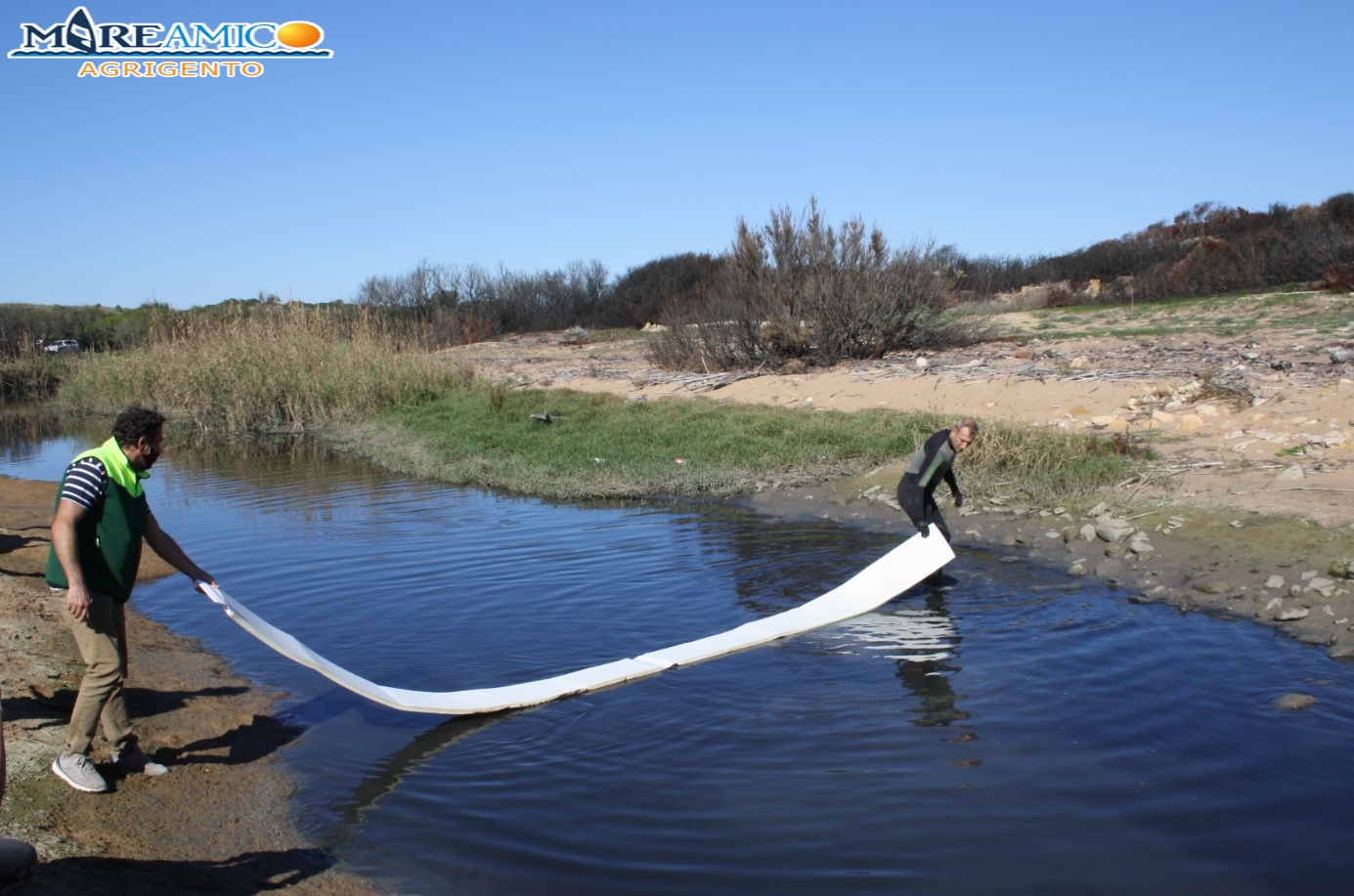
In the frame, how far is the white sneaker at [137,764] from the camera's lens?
17.5 feet

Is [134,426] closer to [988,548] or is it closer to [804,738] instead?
[804,738]

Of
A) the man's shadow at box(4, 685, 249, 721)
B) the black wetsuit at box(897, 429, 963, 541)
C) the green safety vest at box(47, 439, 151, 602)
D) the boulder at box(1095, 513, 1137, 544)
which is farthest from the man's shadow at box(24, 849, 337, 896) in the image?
the boulder at box(1095, 513, 1137, 544)

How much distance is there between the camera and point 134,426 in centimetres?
509

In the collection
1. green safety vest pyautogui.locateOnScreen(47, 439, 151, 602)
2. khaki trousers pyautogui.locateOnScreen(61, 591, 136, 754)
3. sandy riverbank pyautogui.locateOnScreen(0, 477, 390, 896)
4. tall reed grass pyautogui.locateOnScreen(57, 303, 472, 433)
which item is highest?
tall reed grass pyautogui.locateOnScreen(57, 303, 472, 433)

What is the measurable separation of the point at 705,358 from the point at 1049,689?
1700cm

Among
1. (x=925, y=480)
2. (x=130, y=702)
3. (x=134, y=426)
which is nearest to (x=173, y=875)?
(x=134, y=426)

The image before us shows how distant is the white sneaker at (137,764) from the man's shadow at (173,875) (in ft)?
2.93

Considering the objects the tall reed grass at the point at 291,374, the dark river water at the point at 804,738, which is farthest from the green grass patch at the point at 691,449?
the tall reed grass at the point at 291,374

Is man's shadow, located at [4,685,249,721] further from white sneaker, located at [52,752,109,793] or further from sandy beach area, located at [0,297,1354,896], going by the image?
white sneaker, located at [52,752,109,793]

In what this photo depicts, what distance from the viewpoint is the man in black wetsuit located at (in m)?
8.85

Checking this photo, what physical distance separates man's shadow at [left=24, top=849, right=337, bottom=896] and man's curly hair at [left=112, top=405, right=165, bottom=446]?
1798 millimetres

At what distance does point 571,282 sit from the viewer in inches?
1889

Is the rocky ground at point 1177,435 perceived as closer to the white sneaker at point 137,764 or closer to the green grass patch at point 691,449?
the green grass patch at point 691,449

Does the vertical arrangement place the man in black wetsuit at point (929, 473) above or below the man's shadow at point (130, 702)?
above
